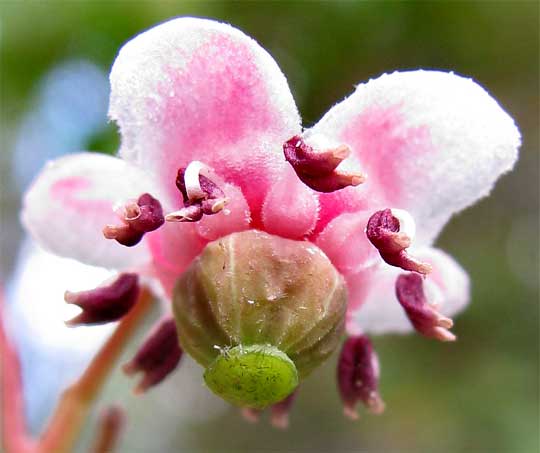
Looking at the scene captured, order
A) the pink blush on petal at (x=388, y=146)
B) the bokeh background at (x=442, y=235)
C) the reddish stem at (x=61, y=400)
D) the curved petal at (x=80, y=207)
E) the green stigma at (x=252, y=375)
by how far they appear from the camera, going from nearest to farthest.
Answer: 1. the green stigma at (x=252, y=375)
2. the pink blush on petal at (x=388, y=146)
3. the curved petal at (x=80, y=207)
4. the reddish stem at (x=61, y=400)
5. the bokeh background at (x=442, y=235)

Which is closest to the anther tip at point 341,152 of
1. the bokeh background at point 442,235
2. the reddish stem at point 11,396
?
the reddish stem at point 11,396

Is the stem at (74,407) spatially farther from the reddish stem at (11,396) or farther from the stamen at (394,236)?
the stamen at (394,236)

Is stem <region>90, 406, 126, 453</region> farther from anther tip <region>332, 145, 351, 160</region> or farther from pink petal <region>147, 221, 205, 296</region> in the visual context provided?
anther tip <region>332, 145, 351, 160</region>

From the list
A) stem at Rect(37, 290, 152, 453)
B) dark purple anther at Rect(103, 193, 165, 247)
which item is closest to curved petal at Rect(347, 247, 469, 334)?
dark purple anther at Rect(103, 193, 165, 247)

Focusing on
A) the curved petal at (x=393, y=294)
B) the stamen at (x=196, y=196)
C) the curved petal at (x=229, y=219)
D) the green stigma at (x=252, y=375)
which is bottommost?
the curved petal at (x=393, y=294)

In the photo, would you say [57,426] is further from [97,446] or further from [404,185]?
[404,185]

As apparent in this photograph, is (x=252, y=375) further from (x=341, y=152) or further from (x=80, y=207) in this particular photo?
(x=80, y=207)
